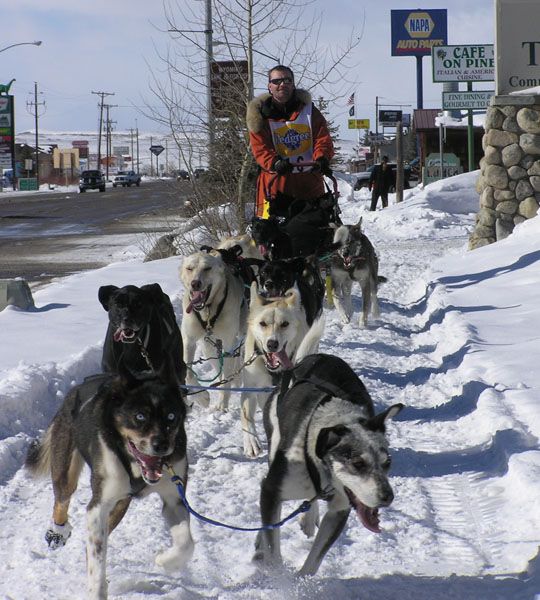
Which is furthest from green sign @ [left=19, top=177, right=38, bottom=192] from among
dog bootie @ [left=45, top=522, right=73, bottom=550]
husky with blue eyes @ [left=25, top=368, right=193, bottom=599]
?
husky with blue eyes @ [left=25, top=368, right=193, bottom=599]

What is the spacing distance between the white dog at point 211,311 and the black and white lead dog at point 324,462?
7.77 feet

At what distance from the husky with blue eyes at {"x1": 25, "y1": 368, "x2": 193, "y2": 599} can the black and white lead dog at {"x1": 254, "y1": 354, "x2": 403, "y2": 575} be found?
0.35 m

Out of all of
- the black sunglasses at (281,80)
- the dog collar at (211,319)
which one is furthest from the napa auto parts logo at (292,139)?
the dog collar at (211,319)

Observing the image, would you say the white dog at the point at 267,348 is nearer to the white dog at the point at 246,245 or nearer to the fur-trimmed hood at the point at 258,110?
the fur-trimmed hood at the point at 258,110

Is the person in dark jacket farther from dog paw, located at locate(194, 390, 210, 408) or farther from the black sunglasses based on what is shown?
dog paw, located at locate(194, 390, 210, 408)

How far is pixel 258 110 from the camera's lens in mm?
7336

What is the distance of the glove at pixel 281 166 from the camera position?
24.1ft

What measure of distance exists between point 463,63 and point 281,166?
54.2 feet

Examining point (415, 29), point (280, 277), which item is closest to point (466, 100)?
point (280, 277)

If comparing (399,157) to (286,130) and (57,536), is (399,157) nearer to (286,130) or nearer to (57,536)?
(286,130)

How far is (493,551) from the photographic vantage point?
3846mm

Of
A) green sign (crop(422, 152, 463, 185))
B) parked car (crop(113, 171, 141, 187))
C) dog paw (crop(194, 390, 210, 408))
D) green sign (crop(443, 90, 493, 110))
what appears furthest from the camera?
parked car (crop(113, 171, 141, 187))

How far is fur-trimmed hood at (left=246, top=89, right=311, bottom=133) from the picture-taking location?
24.0ft

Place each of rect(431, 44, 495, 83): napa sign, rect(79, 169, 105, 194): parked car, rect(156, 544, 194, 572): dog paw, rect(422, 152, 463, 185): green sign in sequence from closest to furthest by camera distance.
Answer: rect(156, 544, 194, 572): dog paw < rect(431, 44, 495, 83): napa sign < rect(422, 152, 463, 185): green sign < rect(79, 169, 105, 194): parked car
